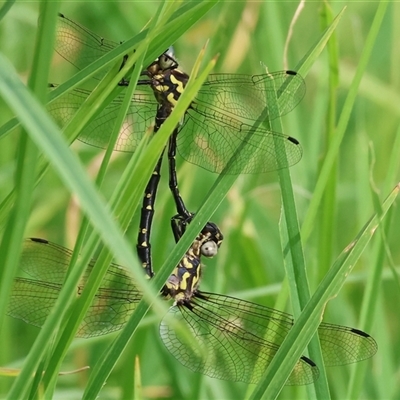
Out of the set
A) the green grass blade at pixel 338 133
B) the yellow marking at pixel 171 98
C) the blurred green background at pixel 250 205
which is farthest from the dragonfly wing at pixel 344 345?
the yellow marking at pixel 171 98

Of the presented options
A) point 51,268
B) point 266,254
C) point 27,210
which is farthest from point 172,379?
point 27,210

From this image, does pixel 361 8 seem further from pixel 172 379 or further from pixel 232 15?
pixel 172 379

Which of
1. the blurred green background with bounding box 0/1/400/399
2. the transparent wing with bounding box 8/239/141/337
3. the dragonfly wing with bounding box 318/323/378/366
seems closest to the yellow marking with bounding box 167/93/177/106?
the blurred green background with bounding box 0/1/400/399

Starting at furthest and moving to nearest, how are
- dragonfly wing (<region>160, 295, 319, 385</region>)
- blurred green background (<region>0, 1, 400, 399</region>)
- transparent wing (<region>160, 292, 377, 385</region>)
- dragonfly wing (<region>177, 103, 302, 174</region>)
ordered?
blurred green background (<region>0, 1, 400, 399</region>) < dragonfly wing (<region>160, 295, 319, 385</region>) < transparent wing (<region>160, 292, 377, 385</region>) < dragonfly wing (<region>177, 103, 302, 174</region>)

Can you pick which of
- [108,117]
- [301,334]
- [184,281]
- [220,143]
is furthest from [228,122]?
[301,334]

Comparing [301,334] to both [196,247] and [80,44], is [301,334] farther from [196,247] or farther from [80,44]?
[80,44]

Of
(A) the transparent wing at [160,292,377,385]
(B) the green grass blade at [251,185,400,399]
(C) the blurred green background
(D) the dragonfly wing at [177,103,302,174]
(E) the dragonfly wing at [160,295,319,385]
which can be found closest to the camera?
(B) the green grass blade at [251,185,400,399]

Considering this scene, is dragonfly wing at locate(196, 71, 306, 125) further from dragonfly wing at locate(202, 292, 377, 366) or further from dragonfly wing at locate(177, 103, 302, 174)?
dragonfly wing at locate(202, 292, 377, 366)

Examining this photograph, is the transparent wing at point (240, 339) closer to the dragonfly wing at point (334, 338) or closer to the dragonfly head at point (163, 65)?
the dragonfly wing at point (334, 338)

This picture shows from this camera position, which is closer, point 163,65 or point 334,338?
point 334,338
